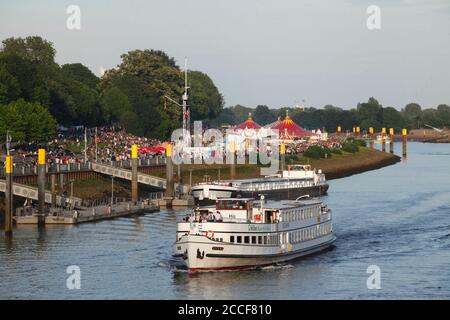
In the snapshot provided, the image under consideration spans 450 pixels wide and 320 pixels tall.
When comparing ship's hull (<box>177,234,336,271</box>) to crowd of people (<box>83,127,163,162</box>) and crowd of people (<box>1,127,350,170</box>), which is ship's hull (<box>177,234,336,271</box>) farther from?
crowd of people (<box>83,127,163,162</box>)

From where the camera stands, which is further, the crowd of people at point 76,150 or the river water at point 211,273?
the crowd of people at point 76,150

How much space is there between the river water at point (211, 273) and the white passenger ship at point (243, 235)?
94 centimetres

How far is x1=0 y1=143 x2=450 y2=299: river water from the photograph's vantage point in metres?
79.6

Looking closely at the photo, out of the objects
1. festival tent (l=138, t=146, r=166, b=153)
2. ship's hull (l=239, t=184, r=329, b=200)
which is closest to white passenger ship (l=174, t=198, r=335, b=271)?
ship's hull (l=239, t=184, r=329, b=200)

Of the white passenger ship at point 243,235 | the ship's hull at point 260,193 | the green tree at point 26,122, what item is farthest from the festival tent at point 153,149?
the white passenger ship at point 243,235

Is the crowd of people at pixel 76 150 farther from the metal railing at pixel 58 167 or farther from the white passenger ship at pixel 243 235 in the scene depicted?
the white passenger ship at pixel 243 235

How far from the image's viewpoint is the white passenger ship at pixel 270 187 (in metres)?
136

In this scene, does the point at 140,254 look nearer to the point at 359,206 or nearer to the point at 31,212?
the point at 31,212

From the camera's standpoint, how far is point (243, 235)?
87.1m

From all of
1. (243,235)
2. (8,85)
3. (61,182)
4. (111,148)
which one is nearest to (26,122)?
(8,85)

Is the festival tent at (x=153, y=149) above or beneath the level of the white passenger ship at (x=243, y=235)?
above

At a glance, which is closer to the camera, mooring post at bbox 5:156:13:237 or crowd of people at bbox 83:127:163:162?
mooring post at bbox 5:156:13:237

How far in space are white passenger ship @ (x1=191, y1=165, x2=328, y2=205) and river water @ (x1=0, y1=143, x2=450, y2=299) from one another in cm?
1153

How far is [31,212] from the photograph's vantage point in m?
114
